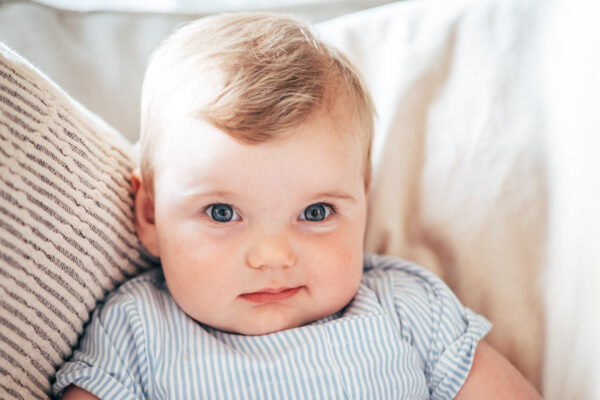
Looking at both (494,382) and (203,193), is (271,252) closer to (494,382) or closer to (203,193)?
(203,193)

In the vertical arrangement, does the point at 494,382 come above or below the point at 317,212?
below

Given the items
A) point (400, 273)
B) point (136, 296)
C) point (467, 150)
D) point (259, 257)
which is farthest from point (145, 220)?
point (467, 150)

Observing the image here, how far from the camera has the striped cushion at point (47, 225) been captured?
0.70m

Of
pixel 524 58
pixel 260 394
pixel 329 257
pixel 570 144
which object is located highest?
pixel 524 58

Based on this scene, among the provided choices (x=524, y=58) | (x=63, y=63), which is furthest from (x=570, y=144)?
(x=63, y=63)

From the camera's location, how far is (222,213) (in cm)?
83

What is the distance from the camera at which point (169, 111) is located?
83 centimetres

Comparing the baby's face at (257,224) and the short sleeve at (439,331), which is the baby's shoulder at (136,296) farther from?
the short sleeve at (439,331)

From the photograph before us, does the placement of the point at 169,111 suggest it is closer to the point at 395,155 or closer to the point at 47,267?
the point at 47,267

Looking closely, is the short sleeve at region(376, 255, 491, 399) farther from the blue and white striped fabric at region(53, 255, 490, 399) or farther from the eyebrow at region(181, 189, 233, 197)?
the eyebrow at region(181, 189, 233, 197)

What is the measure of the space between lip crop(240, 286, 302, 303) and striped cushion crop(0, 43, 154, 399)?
0.21m

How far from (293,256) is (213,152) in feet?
0.59

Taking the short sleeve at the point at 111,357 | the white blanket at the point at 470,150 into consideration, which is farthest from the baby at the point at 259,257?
the white blanket at the point at 470,150

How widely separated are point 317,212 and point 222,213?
0.14 m
